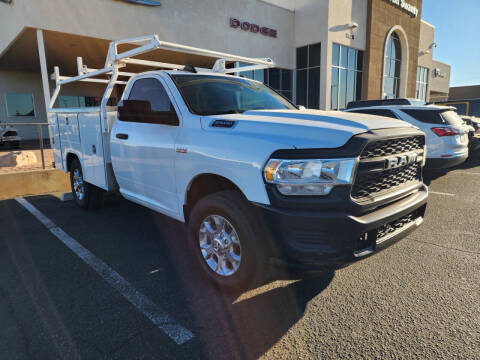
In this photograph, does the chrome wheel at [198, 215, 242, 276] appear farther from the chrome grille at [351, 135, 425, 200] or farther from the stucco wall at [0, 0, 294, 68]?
the stucco wall at [0, 0, 294, 68]

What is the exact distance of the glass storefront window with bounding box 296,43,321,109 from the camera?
2022cm

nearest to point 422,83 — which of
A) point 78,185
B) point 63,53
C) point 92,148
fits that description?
point 63,53

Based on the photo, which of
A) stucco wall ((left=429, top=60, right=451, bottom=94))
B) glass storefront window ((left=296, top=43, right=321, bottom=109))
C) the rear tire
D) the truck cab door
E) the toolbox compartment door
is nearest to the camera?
the truck cab door

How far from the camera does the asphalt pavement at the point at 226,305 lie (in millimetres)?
2316

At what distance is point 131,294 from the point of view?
9.95ft

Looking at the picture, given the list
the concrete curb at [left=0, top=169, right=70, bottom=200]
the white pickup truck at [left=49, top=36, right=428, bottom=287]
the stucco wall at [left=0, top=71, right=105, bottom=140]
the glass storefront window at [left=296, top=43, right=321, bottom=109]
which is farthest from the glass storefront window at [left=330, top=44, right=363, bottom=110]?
the white pickup truck at [left=49, top=36, right=428, bottom=287]

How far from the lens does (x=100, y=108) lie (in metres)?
Result: 4.65

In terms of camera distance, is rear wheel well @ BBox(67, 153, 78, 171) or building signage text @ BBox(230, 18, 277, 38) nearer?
rear wheel well @ BBox(67, 153, 78, 171)

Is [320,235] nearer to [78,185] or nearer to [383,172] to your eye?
[383,172]

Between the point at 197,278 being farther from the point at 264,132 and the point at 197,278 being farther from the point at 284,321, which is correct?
the point at 264,132

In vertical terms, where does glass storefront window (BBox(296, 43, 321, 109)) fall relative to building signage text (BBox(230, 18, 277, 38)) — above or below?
below

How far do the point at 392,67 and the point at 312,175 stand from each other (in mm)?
28002

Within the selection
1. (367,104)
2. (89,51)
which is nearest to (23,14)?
(89,51)

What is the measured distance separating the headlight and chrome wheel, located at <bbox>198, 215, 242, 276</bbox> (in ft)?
2.16
